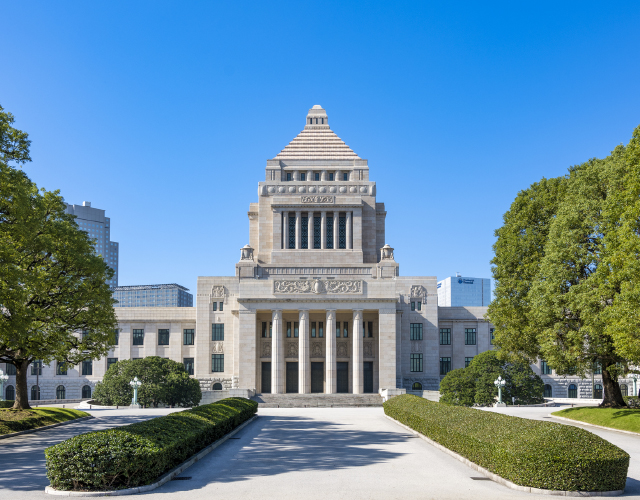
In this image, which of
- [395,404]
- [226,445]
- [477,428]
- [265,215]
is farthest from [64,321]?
[265,215]

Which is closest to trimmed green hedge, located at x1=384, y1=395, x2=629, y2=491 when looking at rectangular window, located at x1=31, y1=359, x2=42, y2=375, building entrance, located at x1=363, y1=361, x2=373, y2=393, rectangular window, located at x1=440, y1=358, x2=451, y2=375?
building entrance, located at x1=363, y1=361, x2=373, y2=393

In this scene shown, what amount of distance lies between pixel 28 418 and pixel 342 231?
45.1m

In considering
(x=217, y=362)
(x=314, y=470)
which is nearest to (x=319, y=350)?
(x=217, y=362)

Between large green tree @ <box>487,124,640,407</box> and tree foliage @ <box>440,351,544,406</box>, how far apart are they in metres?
12.5

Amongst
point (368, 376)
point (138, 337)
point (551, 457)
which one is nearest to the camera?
point (551, 457)

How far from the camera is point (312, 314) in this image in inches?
2596

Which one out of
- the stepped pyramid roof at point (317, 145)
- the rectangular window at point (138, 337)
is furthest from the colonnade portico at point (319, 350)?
the stepped pyramid roof at point (317, 145)

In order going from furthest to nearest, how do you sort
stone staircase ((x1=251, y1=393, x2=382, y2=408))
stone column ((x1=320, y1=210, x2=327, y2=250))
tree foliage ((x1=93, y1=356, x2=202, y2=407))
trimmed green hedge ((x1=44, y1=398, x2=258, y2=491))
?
stone column ((x1=320, y1=210, x2=327, y2=250)) < stone staircase ((x1=251, y1=393, x2=382, y2=408)) < tree foliage ((x1=93, y1=356, x2=202, y2=407)) < trimmed green hedge ((x1=44, y1=398, x2=258, y2=491))

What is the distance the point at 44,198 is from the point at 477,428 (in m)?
27.3

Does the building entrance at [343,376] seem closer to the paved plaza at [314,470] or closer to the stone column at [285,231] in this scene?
the stone column at [285,231]

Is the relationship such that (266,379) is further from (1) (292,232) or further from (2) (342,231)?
(2) (342,231)

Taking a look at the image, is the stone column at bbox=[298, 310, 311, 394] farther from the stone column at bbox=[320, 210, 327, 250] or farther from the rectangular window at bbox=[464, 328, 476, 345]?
the rectangular window at bbox=[464, 328, 476, 345]

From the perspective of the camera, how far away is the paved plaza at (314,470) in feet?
51.0

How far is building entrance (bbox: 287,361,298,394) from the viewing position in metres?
65.1
